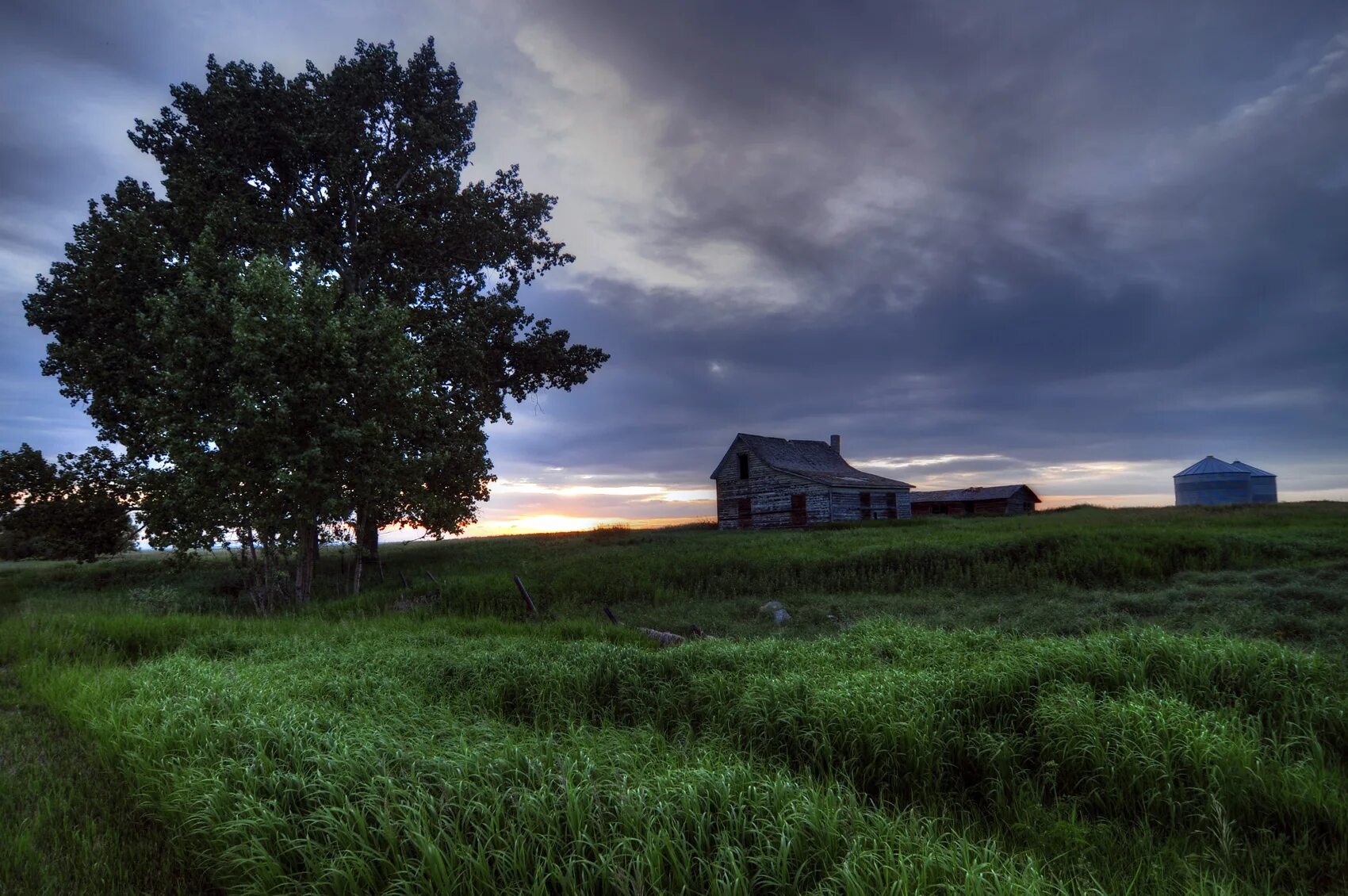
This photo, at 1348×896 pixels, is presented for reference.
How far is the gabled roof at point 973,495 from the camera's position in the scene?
55.7 metres

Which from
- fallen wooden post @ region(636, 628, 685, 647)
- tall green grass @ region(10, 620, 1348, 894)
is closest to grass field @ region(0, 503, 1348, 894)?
tall green grass @ region(10, 620, 1348, 894)

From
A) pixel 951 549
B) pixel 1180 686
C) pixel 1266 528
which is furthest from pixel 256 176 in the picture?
pixel 1266 528

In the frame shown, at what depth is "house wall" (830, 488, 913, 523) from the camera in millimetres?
44125

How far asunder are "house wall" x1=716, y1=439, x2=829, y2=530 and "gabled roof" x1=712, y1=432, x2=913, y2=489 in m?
0.47

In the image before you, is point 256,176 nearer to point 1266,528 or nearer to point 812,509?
point 812,509

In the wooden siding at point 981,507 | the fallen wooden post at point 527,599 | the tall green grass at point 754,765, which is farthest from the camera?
the wooden siding at point 981,507

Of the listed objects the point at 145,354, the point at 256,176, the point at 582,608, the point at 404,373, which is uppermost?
the point at 256,176

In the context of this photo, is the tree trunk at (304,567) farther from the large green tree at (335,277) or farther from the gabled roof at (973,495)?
the gabled roof at (973,495)

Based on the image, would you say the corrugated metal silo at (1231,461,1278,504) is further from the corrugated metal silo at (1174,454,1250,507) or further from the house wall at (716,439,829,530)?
the house wall at (716,439,829,530)

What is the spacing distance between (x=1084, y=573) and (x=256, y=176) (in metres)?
33.6

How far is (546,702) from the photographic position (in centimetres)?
891

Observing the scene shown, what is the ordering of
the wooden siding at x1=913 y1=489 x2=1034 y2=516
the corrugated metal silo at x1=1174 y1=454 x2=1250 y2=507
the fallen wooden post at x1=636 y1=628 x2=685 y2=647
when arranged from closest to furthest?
the fallen wooden post at x1=636 y1=628 x2=685 y2=647, the corrugated metal silo at x1=1174 y1=454 x2=1250 y2=507, the wooden siding at x1=913 y1=489 x2=1034 y2=516

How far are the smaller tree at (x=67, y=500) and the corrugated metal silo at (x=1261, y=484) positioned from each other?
71.7 metres

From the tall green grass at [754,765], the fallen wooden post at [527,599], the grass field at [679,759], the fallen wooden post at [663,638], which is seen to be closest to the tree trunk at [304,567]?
the grass field at [679,759]
